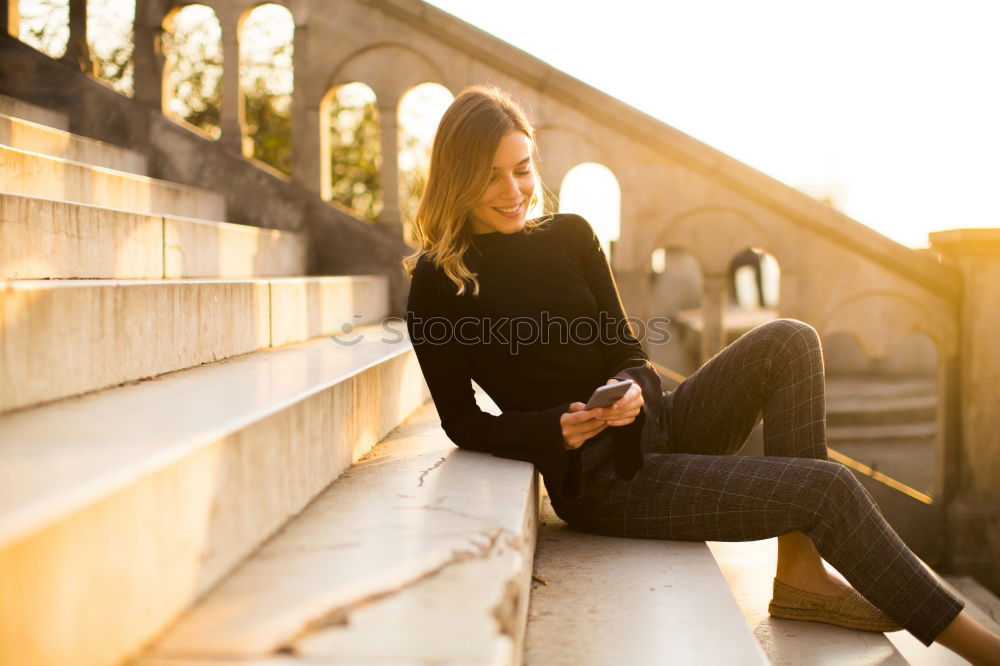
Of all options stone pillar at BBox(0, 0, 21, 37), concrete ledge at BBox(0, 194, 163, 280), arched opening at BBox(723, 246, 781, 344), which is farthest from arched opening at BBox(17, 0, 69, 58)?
arched opening at BBox(723, 246, 781, 344)

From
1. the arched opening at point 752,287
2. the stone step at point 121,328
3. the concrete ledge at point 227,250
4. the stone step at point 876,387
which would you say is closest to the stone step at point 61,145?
the concrete ledge at point 227,250

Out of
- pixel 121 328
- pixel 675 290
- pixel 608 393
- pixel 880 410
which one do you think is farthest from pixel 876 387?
pixel 121 328

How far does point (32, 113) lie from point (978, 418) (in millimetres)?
4910

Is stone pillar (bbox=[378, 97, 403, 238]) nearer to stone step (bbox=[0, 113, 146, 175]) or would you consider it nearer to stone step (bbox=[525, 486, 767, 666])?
stone step (bbox=[0, 113, 146, 175])

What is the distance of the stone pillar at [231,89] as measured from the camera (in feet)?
15.7

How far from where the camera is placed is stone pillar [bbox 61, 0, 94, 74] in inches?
186

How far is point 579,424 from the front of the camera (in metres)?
2.20

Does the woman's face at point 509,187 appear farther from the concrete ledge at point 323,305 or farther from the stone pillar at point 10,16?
the stone pillar at point 10,16

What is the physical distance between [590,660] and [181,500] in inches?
35.4

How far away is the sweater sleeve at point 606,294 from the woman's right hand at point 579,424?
1.21 ft

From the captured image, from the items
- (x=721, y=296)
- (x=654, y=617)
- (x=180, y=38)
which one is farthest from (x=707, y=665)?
(x=180, y=38)

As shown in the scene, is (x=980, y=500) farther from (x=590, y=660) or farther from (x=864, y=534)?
(x=590, y=660)

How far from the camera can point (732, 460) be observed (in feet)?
7.65

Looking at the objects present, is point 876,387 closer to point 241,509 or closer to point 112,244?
point 112,244
